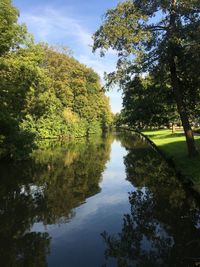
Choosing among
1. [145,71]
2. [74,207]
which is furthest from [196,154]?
[74,207]

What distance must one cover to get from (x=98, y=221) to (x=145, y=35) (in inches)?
474

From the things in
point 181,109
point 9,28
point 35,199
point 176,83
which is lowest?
point 35,199

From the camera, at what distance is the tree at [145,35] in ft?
65.5

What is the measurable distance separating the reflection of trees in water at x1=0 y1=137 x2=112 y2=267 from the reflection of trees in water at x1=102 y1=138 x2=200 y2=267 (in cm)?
225

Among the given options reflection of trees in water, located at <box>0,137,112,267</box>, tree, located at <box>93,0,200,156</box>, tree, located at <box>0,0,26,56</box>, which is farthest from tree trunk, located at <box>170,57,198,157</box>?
tree, located at <box>0,0,26,56</box>

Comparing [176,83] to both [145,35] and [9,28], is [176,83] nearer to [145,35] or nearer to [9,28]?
[145,35]

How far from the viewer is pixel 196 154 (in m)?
20.8

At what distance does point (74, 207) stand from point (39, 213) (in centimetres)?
161

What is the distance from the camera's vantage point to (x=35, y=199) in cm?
1577

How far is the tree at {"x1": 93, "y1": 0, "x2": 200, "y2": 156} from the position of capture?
65.5ft

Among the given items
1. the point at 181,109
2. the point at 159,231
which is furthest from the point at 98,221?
the point at 181,109

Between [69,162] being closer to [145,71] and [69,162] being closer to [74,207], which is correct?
[145,71]

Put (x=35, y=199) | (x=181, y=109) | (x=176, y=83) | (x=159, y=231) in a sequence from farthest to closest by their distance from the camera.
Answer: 1. (x=176, y=83)
2. (x=181, y=109)
3. (x=35, y=199)
4. (x=159, y=231)

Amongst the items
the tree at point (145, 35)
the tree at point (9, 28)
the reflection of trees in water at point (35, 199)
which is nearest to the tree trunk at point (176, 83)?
the tree at point (145, 35)
